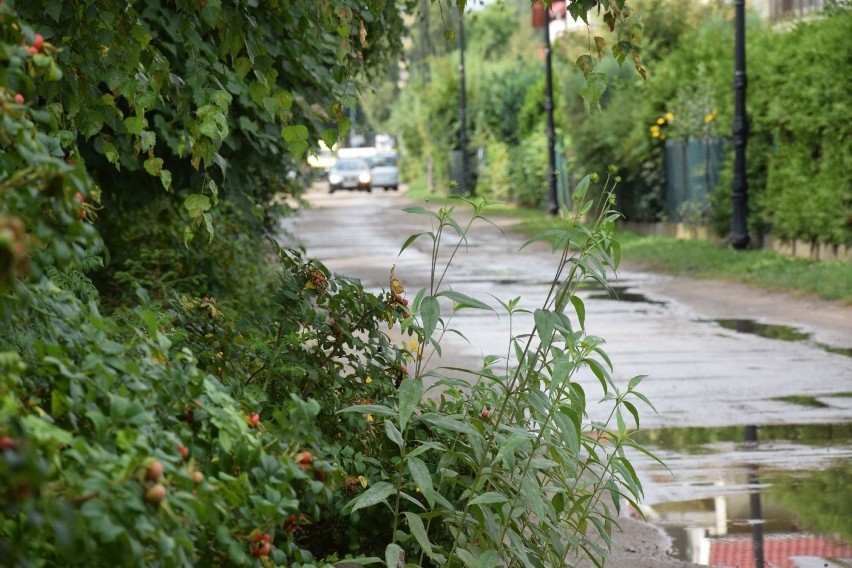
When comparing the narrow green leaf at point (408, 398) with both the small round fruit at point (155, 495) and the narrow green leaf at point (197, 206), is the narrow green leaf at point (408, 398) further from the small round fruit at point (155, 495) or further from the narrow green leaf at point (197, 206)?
the small round fruit at point (155, 495)

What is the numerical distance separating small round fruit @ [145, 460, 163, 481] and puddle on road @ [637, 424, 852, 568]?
166 inches

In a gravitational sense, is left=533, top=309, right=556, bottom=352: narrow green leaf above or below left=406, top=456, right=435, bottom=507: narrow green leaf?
above

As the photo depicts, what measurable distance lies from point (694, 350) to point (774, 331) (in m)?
1.62

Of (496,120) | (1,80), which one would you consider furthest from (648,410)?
(496,120)

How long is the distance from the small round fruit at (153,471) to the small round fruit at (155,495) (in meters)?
0.02

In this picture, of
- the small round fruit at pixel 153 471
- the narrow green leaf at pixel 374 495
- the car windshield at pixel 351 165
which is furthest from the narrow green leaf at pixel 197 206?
the car windshield at pixel 351 165

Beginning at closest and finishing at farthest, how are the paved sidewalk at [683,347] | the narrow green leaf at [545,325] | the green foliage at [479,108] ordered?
the narrow green leaf at [545,325]
the paved sidewalk at [683,347]
the green foliage at [479,108]

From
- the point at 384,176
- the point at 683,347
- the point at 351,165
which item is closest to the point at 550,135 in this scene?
the point at 683,347

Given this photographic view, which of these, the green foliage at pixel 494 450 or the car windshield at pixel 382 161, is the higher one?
the green foliage at pixel 494 450

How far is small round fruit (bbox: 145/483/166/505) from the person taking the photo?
6.94 feet

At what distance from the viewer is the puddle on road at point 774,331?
12.5 m

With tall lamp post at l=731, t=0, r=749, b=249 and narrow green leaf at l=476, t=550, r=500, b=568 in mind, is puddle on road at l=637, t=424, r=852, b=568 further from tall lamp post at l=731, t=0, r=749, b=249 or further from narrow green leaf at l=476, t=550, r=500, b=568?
tall lamp post at l=731, t=0, r=749, b=249

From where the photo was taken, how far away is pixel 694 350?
12617 mm

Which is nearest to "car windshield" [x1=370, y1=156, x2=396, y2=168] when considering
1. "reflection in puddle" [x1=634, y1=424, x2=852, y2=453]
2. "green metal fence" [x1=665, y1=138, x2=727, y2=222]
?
"green metal fence" [x1=665, y1=138, x2=727, y2=222]
